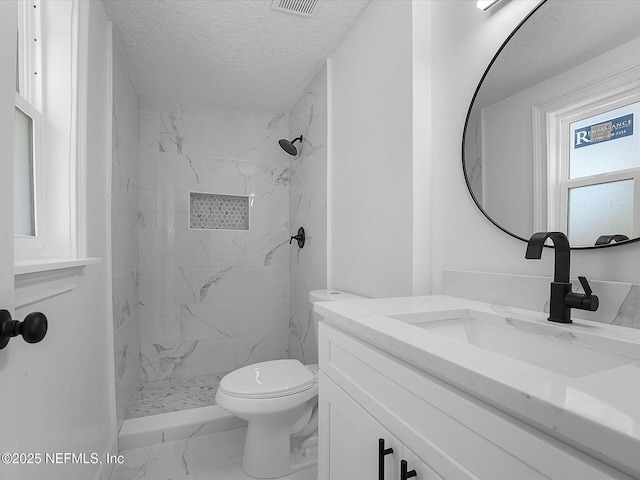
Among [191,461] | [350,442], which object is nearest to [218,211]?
[191,461]

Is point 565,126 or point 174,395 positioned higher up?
point 565,126

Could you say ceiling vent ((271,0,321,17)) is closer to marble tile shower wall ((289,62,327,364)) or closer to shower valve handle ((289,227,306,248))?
marble tile shower wall ((289,62,327,364))

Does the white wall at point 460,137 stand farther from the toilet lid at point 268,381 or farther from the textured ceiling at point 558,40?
the toilet lid at point 268,381

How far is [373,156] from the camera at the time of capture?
167 cm

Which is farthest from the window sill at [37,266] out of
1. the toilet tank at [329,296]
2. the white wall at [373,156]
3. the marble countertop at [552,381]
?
the white wall at [373,156]

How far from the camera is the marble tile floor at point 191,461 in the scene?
5.57 ft

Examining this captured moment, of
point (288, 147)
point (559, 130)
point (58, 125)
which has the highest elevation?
point (288, 147)

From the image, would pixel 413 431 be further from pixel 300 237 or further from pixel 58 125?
pixel 300 237

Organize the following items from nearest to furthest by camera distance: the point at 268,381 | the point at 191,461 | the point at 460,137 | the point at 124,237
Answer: the point at 460,137 < the point at 268,381 < the point at 191,461 < the point at 124,237

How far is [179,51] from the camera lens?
2098 mm

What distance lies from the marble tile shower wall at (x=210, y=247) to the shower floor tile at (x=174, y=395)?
0.25ft

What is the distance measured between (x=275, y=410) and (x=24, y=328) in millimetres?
1198

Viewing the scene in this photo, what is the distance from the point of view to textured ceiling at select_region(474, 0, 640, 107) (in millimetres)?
839

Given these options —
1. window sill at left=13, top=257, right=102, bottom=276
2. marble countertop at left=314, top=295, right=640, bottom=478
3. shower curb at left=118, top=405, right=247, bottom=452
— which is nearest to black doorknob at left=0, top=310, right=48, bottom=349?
window sill at left=13, top=257, right=102, bottom=276
